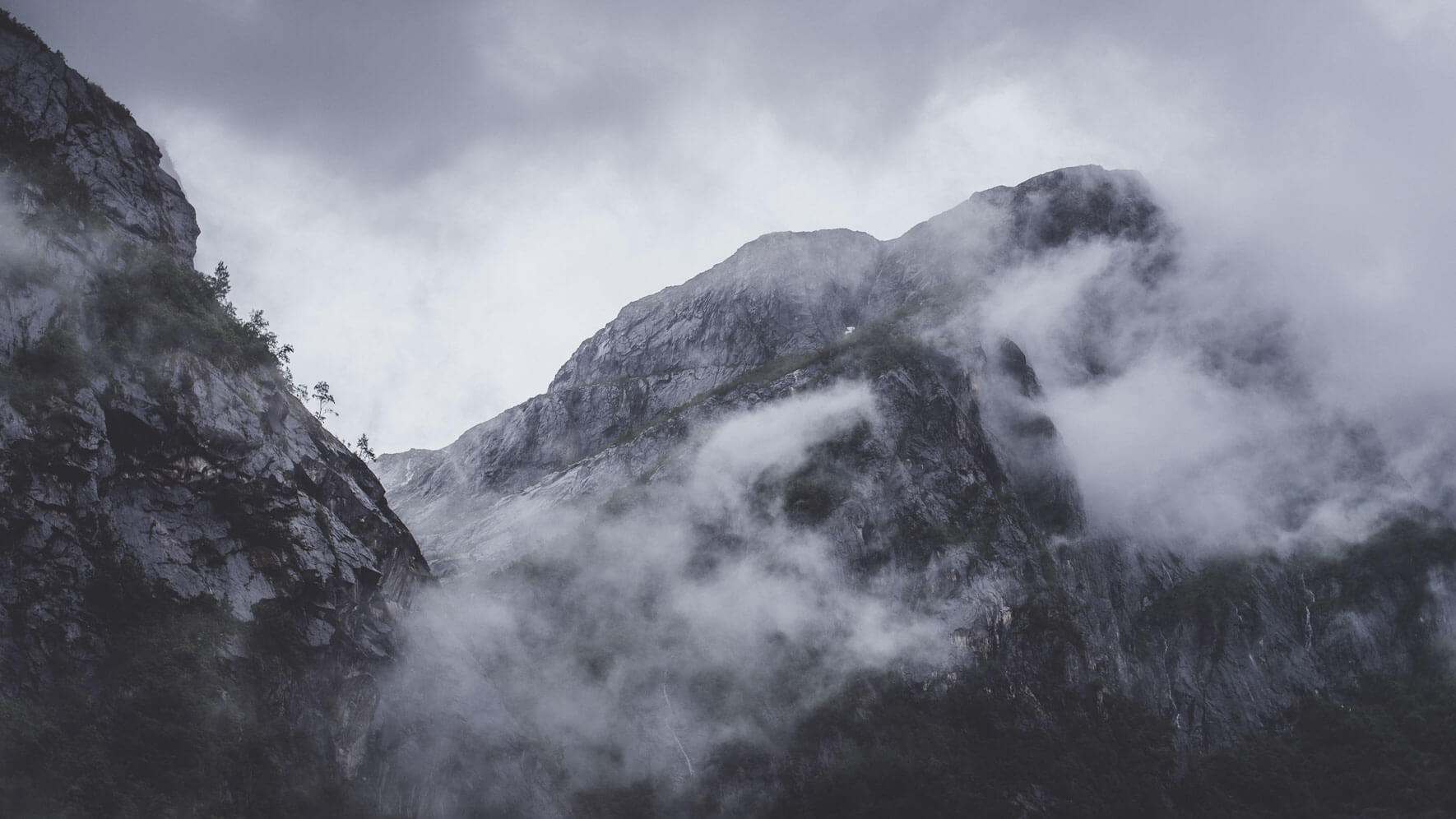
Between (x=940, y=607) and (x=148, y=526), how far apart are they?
105036mm

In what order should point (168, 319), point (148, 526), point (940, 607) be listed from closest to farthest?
point (148, 526) → point (168, 319) → point (940, 607)

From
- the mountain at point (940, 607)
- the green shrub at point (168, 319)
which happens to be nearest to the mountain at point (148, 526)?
the green shrub at point (168, 319)

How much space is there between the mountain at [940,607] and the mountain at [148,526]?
14449mm

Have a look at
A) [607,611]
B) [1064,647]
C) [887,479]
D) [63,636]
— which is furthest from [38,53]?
[1064,647]

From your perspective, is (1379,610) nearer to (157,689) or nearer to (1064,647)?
(1064,647)

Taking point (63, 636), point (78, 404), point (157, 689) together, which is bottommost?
point (157, 689)

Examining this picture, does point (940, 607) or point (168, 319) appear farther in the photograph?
point (940, 607)

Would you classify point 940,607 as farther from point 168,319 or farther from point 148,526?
point 168,319

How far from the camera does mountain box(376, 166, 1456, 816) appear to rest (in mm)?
120375

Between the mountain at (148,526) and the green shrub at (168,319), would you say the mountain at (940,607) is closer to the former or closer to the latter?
the mountain at (148,526)

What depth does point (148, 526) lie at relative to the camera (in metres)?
66.9

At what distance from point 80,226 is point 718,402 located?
119 metres

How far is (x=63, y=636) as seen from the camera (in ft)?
192

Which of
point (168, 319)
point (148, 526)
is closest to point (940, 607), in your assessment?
point (148, 526)
